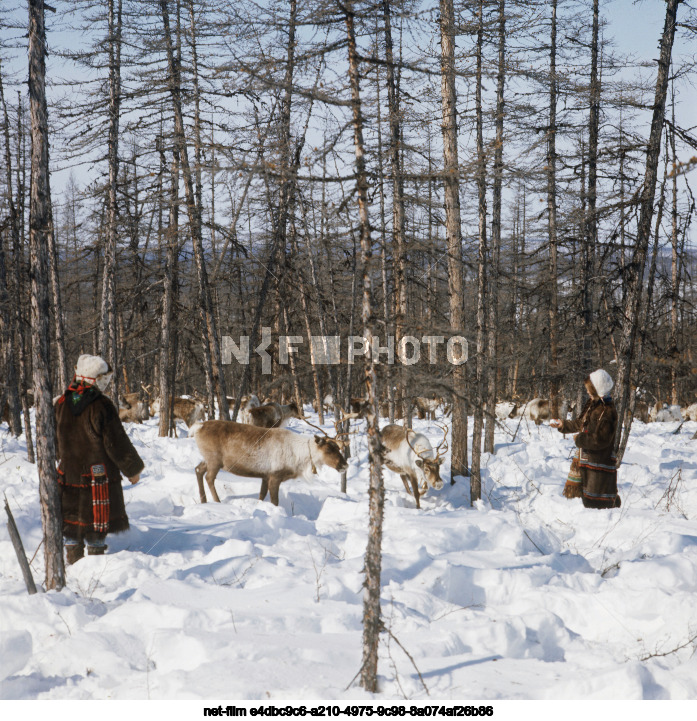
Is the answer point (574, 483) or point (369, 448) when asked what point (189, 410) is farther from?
point (369, 448)

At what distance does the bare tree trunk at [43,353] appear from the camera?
5.19 m

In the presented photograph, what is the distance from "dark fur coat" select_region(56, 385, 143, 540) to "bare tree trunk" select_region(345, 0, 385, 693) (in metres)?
3.25

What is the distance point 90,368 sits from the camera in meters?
6.02

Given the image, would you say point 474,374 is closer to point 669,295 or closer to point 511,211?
point 669,295

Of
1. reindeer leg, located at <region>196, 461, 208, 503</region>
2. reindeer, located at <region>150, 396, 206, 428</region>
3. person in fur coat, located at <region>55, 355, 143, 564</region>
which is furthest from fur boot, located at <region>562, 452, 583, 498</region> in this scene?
reindeer, located at <region>150, 396, 206, 428</region>

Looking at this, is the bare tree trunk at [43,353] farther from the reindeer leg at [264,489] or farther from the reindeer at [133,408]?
the reindeer at [133,408]

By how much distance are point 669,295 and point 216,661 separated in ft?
35.3

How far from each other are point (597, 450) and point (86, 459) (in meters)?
6.61

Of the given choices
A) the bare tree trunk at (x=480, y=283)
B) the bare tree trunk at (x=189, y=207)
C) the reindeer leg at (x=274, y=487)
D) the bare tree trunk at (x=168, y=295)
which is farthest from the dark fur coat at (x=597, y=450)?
the bare tree trunk at (x=168, y=295)

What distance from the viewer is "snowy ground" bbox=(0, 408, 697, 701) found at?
12.1 feet

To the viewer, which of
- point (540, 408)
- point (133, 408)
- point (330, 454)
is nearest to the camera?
point (330, 454)

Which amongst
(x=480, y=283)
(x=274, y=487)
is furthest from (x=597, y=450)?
(x=274, y=487)

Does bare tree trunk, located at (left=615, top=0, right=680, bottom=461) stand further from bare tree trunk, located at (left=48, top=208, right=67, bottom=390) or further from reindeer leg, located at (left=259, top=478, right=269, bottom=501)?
bare tree trunk, located at (left=48, top=208, right=67, bottom=390)

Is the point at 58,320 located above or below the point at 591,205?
below
